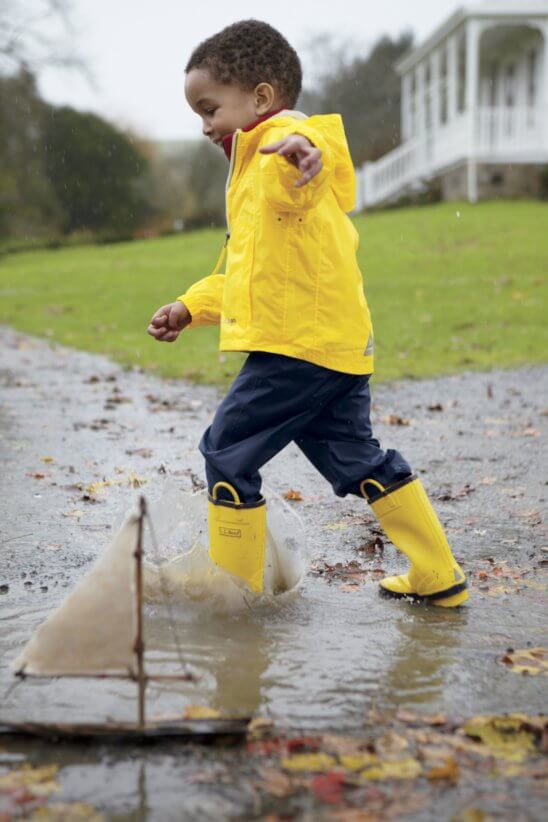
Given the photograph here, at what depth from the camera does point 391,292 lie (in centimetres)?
1501

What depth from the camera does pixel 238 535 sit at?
314 cm

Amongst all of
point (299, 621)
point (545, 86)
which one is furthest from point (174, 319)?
point (545, 86)

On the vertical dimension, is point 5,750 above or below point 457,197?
below

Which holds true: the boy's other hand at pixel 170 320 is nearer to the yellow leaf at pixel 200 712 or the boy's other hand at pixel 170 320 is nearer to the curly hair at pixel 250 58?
the curly hair at pixel 250 58

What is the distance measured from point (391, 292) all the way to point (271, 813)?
13383mm

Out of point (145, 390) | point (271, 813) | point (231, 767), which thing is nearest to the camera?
point (271, 813)

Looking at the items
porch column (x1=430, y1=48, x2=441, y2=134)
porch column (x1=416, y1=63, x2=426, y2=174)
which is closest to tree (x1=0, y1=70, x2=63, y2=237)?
porch column (x1=416, y1=63, x2=426, y2=174)

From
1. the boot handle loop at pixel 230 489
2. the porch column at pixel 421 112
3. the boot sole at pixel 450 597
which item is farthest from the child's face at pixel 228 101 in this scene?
the porch column at pixel 421 112

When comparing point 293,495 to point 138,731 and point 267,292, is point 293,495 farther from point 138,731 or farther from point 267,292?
point 138,731

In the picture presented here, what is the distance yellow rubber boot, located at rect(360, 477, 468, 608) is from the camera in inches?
131

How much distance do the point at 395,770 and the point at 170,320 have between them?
1.61 meters

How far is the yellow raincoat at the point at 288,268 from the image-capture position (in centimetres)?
296

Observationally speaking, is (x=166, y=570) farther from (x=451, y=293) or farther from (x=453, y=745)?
(x=451, y=293)

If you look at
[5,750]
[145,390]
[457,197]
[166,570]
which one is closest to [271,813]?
[5,750]
